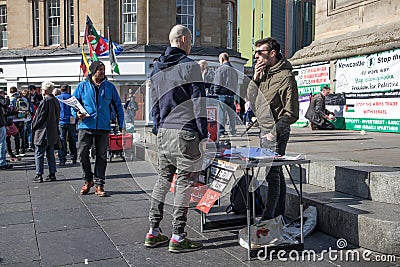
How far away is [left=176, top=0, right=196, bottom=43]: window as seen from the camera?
27766 millimetres

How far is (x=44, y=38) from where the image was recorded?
2903cm

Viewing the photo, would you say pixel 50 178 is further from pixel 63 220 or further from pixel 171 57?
pixel 171 57

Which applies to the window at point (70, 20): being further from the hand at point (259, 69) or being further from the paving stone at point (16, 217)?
the hand at point (259, 69)

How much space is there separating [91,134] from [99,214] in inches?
62.0

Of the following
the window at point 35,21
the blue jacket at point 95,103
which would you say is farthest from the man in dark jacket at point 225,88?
the window at point 35,21

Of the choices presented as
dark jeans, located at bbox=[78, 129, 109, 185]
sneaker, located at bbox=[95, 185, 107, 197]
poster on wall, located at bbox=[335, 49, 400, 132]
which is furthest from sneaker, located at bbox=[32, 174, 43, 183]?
poster on wall, located at bbox=[335, 49, 400, 132]

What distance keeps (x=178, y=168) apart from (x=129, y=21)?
24.2 meters

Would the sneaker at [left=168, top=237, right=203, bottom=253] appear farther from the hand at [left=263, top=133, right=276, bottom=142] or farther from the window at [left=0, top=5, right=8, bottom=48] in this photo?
the window at [left=0, top=5, right=8, bottom=48]

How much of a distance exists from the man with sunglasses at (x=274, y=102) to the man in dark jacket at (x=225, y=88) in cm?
283

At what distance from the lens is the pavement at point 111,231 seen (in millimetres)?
4309

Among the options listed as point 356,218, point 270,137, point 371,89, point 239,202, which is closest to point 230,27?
point 371,89

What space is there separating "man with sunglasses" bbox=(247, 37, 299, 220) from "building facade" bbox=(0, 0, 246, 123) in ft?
72.5

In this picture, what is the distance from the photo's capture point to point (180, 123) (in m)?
4.51

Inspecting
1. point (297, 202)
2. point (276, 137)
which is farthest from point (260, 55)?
point (297, 202)
